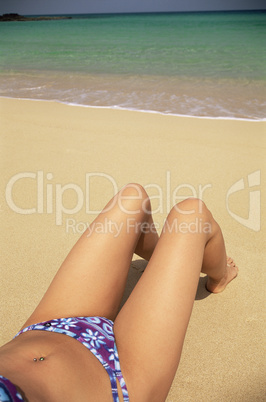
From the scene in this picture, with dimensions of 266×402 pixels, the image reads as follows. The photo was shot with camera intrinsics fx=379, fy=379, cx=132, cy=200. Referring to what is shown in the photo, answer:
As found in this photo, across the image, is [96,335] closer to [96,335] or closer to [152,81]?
[96,335]

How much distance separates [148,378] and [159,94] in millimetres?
5444

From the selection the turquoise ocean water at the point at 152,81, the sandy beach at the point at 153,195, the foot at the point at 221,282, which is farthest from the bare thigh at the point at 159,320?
the turquoise ocean water at the point at 152,81

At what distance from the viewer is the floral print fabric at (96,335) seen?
3.53 feet

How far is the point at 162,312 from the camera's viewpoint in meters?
1.20

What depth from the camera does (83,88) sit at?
262 inches

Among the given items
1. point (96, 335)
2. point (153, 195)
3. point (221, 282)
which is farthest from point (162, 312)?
point (153, 195)

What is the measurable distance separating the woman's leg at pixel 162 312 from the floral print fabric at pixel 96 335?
26 millimetres

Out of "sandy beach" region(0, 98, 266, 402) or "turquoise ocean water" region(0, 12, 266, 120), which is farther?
"turquoise ocean water" region(0, 12, 266, 120)

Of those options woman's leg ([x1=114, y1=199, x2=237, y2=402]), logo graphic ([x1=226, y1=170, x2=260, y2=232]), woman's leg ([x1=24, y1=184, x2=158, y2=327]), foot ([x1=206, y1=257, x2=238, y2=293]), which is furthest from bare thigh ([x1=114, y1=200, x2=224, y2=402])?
logo graphic ([x1=226, y1=170, x2=260, y2=232])

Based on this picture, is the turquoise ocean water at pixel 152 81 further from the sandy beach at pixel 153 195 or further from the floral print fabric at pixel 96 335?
the floral print fabric at pixel 96 335

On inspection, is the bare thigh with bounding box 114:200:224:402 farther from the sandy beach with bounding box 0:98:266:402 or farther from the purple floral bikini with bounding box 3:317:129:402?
the sandy beach with bounding box 0:98:266:402

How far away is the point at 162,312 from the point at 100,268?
0.30 m

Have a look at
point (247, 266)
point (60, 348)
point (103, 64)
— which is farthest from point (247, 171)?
point (103, 64)

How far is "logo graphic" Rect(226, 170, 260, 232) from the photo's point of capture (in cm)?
250
